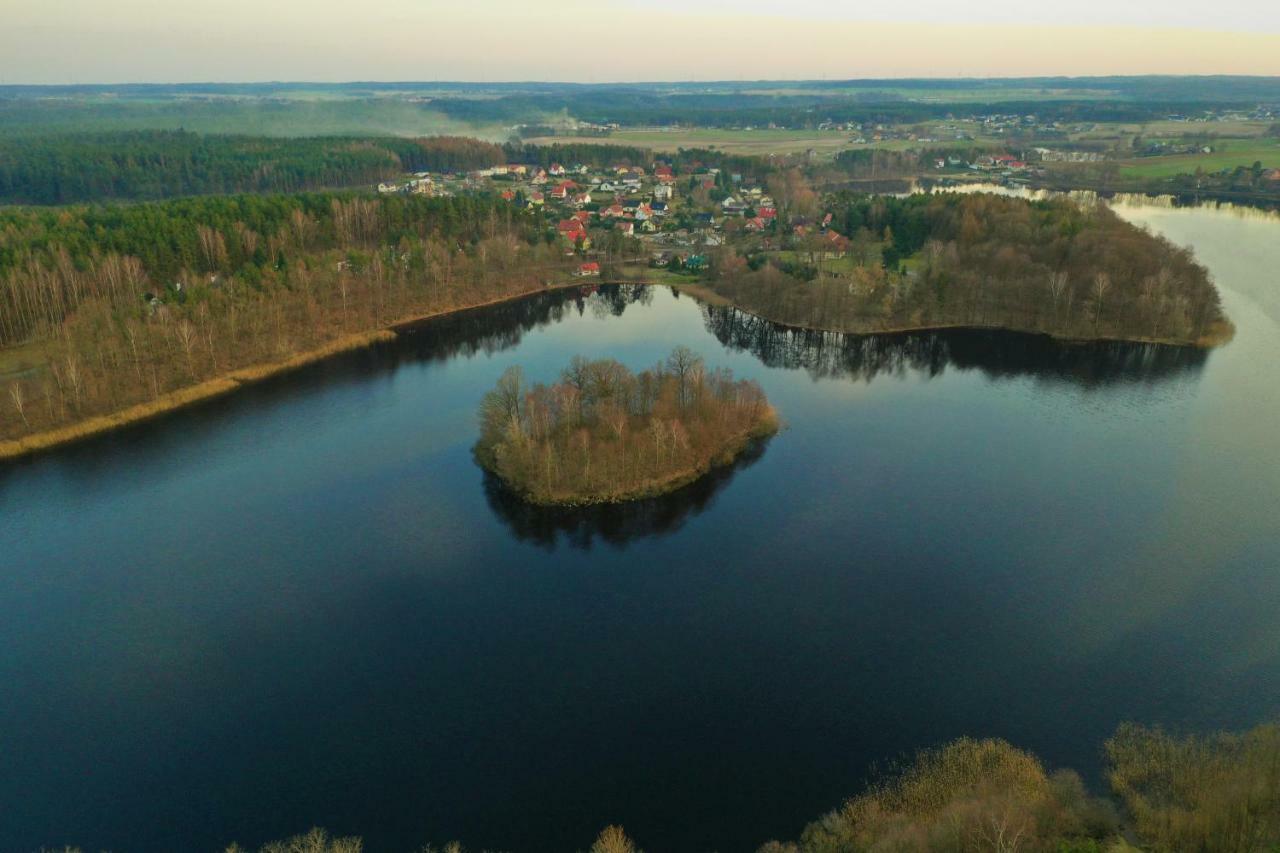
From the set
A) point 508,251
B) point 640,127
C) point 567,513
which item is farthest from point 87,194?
point 640,127

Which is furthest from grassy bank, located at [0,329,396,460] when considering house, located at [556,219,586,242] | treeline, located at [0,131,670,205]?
treeline, located at [0,131,670,205]

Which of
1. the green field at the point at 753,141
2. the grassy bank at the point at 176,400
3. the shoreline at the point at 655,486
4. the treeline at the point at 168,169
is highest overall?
the green field at the point at 753,141

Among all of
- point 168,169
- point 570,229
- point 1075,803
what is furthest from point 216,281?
point 168,169

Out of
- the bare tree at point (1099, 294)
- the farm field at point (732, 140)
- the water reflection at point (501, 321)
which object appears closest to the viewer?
the bare tree at point (1099, 294)

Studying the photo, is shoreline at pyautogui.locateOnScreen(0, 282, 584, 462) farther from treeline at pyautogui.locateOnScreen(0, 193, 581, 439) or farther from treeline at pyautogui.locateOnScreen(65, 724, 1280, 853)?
treeline at pyautogui.locateOnScreen(65, 724, 1280, 853)

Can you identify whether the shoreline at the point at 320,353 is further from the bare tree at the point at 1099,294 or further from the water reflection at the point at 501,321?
the bare tree at the point at 1099,294

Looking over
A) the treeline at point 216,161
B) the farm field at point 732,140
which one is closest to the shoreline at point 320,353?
the treeline at point 216,161

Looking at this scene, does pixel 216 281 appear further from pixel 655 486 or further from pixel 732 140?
pixel 732 140

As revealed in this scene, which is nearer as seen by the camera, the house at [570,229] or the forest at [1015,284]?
the forest at [1015,284]
